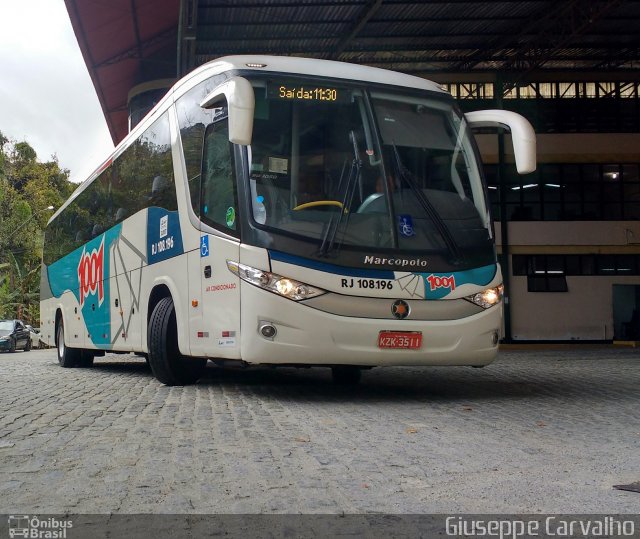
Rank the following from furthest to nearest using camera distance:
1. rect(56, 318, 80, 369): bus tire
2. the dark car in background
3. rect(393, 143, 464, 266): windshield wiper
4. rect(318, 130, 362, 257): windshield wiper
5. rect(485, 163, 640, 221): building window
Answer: the dark car in background < rect(485, 163, 640, 221): building window < rect(56, 318, 80, 369): bus tire < rect(393, 143, 464, 266): windshield wiper < rect(318, 130, 362, 257): windshield wiper

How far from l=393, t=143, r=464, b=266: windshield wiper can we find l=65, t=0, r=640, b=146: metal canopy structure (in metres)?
15.5

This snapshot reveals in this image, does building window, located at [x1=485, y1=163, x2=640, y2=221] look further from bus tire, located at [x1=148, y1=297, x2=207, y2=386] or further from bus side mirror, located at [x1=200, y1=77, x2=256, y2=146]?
bus side mirror, located at [x1=200, y1=77, x2=256, y2=146]

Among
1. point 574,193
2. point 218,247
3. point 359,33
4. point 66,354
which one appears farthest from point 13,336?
point 218,247

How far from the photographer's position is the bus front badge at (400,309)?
8.50 metres

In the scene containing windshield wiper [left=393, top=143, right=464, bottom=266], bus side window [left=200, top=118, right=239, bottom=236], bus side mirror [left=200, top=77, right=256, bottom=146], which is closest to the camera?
bus side mirror [left=200, top=77, right=256, bottom=146]

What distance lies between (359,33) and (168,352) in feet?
58.5

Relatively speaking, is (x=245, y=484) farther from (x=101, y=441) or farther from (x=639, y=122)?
(x=639, y=122)

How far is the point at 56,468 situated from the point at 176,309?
460 centimetres

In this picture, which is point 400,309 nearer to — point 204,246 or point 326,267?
point 326,267

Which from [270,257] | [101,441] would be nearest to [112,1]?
[270,257]

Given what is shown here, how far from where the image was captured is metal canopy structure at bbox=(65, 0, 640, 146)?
24.3m

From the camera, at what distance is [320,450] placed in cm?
589

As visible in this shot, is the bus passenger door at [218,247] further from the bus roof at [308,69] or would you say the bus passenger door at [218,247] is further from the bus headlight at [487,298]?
the bus headlight at [487,298]

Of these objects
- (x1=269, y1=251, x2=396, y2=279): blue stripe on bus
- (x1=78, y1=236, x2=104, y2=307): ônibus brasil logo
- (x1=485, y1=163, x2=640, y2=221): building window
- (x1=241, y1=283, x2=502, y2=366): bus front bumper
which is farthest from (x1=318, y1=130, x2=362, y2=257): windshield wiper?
(x1=485, y1=163, x2=640, y2=221): building window
